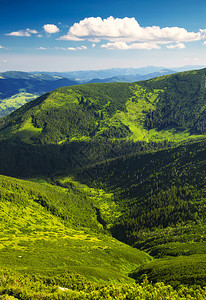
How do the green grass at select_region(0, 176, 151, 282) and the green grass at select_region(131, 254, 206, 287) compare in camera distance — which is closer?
the green grass at select_region(131, 254, 206, 287)

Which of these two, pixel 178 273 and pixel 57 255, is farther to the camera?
pixel 57 255

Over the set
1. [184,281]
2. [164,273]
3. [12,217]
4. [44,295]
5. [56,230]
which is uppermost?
[44,295]

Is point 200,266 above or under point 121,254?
above

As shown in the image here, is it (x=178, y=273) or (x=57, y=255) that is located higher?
(x=178, y=273)

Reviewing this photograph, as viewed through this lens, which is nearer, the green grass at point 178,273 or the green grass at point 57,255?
the green grass at point 178,273

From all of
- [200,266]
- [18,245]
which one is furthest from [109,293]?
[18,245]

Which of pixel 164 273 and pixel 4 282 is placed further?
pixel 164 273

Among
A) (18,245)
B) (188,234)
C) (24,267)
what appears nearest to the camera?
(24,267)

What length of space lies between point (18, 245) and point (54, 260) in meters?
34.2

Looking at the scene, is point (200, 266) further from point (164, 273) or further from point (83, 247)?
point (83, 247)

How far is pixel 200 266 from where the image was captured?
328 feet

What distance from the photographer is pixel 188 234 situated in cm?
18100

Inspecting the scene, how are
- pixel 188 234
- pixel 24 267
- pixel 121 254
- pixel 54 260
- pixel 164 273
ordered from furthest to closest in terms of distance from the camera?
pixel 188 234, pixel 121 254, pixel 54 260, pixel 164 273, pixel 24 267

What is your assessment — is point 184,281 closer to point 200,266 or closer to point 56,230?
point 200,266
